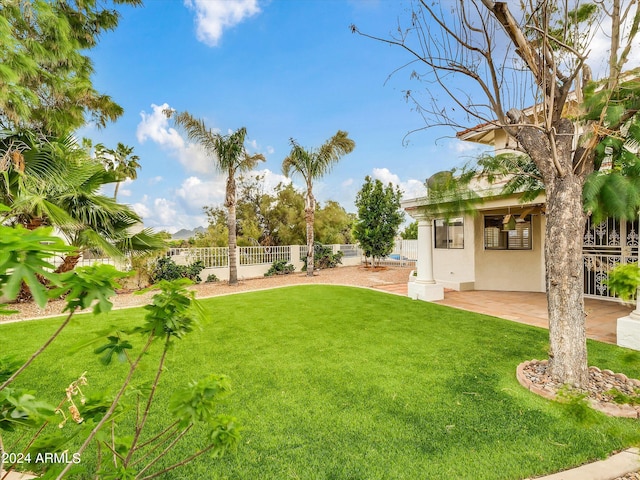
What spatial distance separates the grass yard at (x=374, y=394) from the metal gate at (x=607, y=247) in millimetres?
4159

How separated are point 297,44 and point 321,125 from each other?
5.51 m

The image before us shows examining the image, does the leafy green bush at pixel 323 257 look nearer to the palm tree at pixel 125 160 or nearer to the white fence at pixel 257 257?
the white fence at pixel 257 257

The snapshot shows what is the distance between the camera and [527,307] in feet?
28.5

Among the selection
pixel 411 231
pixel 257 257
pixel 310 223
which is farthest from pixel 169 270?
pixel 411 231

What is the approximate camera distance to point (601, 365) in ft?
15.6

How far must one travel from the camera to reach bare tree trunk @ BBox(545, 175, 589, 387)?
392 centimetres

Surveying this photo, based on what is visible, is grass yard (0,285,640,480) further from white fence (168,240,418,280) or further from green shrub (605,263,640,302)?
white fence (168,240,418,280)

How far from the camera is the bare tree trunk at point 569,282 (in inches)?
154

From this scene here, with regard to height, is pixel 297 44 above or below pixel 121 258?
above

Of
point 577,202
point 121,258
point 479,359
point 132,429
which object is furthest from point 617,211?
point 121,258

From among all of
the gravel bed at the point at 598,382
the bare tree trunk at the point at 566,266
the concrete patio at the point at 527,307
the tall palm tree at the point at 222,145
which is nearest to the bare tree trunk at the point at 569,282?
the bare tree trunk at the point at 566,266

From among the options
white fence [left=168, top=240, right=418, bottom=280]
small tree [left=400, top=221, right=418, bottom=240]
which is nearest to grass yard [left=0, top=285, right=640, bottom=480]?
white fence [left=168, top=240, right=418, bottom=280]

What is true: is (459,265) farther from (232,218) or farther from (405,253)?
(405,253)

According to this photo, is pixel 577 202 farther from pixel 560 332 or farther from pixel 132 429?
pixel 132 429
